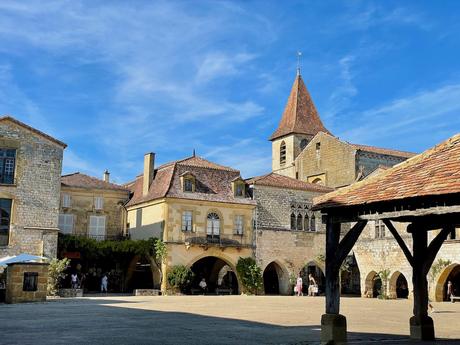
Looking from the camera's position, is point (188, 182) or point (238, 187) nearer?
point (188, 182)

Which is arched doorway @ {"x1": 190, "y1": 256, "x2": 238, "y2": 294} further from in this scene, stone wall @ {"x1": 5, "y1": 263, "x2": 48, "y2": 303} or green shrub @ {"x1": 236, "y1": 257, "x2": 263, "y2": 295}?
stone wall @ {"x1": 5, "y1": 263, "x2": 48, "y2": 303}

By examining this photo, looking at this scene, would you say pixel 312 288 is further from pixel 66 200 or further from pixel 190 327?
pixel 190 327

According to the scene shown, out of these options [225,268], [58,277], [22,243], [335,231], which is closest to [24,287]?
[58,277]

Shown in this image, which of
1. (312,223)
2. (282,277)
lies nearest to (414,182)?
(282,277)

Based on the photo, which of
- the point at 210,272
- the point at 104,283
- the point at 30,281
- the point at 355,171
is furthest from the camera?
the point at 355,171

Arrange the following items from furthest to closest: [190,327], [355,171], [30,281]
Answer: [355,171] < [30,281] < [190,327]

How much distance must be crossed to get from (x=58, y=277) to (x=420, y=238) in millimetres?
21202

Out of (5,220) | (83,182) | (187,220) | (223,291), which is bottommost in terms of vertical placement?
(223,291)

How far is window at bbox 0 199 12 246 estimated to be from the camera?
3192 cm

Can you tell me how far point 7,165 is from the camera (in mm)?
32625

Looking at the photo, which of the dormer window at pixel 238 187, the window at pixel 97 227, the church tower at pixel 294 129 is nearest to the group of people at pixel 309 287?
the dormer window at pixel 238 187

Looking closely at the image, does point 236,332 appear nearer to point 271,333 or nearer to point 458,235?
point 271,333

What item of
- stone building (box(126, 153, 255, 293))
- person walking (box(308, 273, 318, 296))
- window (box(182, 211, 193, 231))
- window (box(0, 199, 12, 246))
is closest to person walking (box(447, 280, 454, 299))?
person walking (box(308, 273, 318, 296))

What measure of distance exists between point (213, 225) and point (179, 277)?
3963mm
